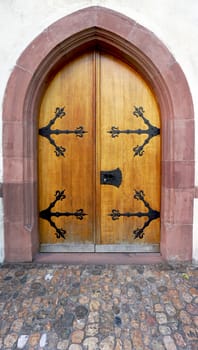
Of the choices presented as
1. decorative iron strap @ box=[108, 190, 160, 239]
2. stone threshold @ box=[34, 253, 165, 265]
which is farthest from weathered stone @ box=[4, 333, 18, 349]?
decorative iron strap @ box=[108, 190, 160, 239]

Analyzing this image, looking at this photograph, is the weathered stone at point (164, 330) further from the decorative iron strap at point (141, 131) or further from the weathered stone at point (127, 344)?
the decorative iron strap at point (141, 131)

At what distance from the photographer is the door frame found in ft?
7.60

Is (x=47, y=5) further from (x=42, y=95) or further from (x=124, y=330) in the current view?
(x=124, y=330)

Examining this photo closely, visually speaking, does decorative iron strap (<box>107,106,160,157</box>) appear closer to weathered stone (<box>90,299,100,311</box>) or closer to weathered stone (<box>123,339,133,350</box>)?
weathered stone (<box>90,299,100,311</box>)

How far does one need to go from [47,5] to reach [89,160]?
64.7 inches

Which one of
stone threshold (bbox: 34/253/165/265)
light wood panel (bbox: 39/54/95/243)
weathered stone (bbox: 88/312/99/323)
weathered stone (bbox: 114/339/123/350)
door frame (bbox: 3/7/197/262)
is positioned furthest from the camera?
light wood panel (bbox: 39/54/95/243)

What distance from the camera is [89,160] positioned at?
2621 millimetres

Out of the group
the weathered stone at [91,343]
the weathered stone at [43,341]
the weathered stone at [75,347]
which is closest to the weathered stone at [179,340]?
the weathered stone at [91,343]

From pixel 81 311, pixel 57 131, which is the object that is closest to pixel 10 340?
pixel 81 311

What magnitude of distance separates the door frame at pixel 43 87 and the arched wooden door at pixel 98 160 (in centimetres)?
15

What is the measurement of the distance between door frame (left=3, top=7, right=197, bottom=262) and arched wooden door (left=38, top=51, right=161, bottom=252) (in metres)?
0.15

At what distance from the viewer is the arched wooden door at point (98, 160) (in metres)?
2.58

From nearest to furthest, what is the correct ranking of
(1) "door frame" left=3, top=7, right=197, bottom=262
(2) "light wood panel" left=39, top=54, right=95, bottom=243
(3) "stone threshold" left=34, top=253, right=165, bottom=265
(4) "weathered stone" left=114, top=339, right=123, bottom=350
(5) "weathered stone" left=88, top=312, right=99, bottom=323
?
(4) "weathered stone" left=114, top=339, right=123, bottom=350
(5) "weathered stone" left=88, top=312, right=99, bottom=323
(1) "door frame" left=3, top=7, right=197, bottom=262
(3) "stone threshold" left=34, top=253, right=165, bottom=265
(2) "light wood panel" left=39, top=54, right=95, bottom=243

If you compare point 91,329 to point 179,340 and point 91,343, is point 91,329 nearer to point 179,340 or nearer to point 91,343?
point 91,343
